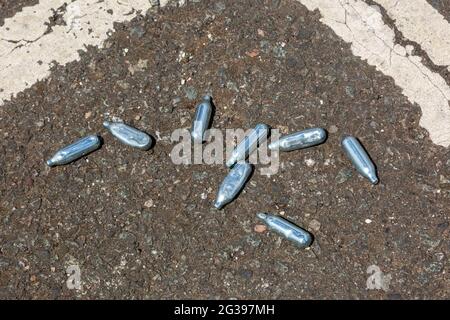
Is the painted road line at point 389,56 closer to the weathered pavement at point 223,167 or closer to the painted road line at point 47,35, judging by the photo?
the weathered pavement at point 223,167

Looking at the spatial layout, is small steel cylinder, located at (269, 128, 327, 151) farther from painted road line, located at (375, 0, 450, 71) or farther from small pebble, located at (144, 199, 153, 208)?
painted road line, located at (375, 0, 450, 71)

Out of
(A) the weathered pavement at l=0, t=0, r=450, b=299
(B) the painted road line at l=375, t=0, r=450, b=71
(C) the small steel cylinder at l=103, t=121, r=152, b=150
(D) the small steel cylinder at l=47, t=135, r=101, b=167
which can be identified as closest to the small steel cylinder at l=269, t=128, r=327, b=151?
(A) the weathered pavement at l=0, t=0, r=450, b=299

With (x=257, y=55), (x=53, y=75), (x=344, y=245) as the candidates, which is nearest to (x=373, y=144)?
(x=344, y=245)

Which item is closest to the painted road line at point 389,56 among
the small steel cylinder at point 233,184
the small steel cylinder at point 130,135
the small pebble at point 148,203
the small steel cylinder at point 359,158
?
the small steel cylinder at point 359,158

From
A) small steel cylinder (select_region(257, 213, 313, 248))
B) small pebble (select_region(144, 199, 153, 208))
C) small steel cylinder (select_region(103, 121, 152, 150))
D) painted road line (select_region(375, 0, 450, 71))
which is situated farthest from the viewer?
painted road line (select_region(375, 0, 450, 71))

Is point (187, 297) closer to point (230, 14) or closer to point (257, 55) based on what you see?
point (257, 55)

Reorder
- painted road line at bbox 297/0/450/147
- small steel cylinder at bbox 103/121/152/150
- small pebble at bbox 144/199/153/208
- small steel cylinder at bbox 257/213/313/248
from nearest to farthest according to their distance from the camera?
small steel cylinder at bbox 257/213/313/248, small pebble at bbox 144/199/153/208, small steel cylinder at bbox 103/121/152/150, painted road line at bbox 297/0/450/147
